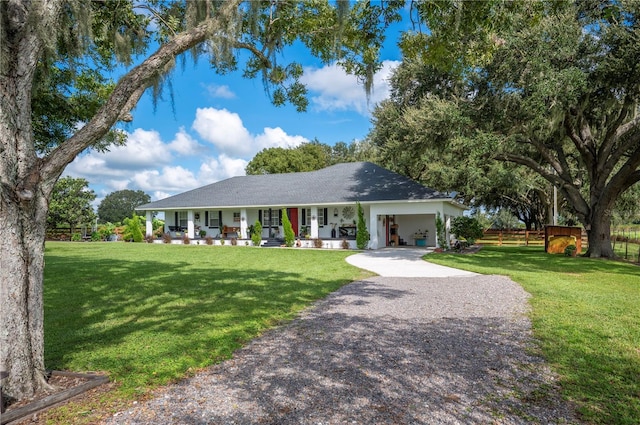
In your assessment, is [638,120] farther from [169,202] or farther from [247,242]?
[169,202]

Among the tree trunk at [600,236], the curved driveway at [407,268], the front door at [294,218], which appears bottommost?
the curved driveway at [407,268]

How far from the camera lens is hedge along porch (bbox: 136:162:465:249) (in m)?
20.7

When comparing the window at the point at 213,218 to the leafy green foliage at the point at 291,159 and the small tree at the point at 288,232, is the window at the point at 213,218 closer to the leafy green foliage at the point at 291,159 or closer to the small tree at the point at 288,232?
the small tree at the point at 288,232

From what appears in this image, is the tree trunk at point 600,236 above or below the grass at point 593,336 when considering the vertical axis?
above

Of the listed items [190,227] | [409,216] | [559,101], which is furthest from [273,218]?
[559,101]

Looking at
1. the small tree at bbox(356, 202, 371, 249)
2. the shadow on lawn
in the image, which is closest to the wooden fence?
the small tree at bbox(356, 202, 371, 249)

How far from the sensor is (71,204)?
109 feet

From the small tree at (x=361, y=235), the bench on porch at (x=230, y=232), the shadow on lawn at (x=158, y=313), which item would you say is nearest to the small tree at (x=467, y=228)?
the small tree at (x=361, y=235)

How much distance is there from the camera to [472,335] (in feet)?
16.3

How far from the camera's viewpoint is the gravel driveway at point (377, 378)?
9.64 ft

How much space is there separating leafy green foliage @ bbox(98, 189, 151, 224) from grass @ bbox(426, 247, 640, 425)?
92.1 metres

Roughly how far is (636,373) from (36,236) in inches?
231

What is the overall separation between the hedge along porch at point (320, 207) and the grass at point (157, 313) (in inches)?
368

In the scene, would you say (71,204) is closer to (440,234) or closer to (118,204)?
(440,234)
